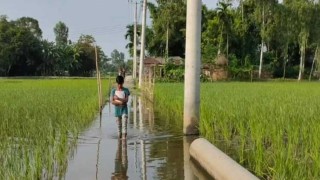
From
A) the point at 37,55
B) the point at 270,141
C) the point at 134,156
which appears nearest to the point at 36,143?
the point at 134,156

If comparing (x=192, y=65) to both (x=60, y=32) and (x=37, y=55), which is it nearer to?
(x=37, y=55)

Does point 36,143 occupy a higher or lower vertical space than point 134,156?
higher

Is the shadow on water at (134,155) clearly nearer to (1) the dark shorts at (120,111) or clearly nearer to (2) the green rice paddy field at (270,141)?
(1) the dark shorts at (120,111)

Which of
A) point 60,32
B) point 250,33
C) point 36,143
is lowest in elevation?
point 36,143

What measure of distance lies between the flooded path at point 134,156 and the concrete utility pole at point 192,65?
19.3 inches

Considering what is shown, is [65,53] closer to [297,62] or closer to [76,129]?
[297,62]

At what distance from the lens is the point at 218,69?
4562 cm

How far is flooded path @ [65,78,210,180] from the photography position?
6219mm

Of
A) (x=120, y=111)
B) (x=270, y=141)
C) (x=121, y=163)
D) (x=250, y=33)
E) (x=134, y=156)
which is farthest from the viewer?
(x=250, y=33)

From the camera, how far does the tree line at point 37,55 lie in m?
65.6

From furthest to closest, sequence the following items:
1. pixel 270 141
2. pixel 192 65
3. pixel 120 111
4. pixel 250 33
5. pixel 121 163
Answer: pixel 250 33 → pixel 192 65 → pixel 120 111 → pixel 270 141 → pixel 121 163

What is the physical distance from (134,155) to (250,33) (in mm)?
49320

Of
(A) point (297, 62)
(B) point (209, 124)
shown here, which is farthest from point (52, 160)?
(A) point (297, 62)

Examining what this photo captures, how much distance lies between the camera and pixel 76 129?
30.5ft
